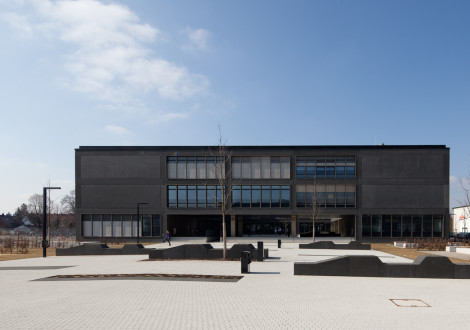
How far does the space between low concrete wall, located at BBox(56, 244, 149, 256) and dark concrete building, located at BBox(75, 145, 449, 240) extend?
88.2ft

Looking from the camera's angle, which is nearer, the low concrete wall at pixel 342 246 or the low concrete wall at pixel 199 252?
the low concrete wall at pixel 199 252

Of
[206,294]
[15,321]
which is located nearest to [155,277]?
[206,294]

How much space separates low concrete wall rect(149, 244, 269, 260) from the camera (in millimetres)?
25312

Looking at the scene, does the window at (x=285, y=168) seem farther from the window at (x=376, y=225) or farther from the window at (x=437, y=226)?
the window at (x=437, y=226)

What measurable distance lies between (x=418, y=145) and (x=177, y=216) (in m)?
37.9

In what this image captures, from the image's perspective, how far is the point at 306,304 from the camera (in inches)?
462

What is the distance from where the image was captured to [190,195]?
60.2 m

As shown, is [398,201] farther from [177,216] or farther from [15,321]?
[15,321]

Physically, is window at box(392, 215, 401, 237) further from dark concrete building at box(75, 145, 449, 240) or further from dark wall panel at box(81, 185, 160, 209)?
dark wall panel at box(81, 185, 160, 209)

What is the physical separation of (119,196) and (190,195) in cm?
1043

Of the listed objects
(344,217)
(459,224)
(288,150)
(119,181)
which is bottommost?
(459,224)

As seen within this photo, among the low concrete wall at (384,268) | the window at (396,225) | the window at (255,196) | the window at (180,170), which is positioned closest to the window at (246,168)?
the window at (255,196)

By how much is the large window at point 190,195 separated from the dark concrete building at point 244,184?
0.15 meters

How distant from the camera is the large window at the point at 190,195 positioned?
59.9 metres
